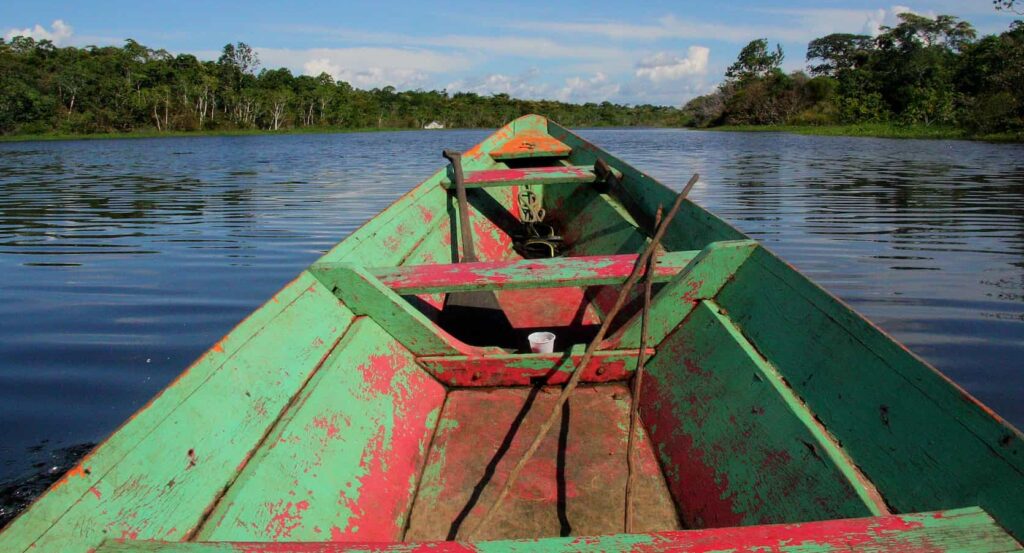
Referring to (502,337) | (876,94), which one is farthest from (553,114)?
(502,337)

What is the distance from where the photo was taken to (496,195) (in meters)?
5.46

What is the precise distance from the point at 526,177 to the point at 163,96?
56415 mm

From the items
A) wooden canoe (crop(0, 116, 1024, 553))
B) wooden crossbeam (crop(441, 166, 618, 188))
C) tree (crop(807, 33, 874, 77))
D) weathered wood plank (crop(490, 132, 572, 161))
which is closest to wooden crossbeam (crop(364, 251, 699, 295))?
wooden canoe (crop(0, 116, 1024, 553))

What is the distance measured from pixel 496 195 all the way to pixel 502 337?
2408 millimetres

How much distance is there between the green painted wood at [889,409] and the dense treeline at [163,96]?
2191 inches

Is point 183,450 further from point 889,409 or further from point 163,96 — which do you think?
point 163,96

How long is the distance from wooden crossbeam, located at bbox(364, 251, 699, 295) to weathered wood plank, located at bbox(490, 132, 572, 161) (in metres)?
3.77

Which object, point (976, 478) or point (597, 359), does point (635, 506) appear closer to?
point (597, 359)

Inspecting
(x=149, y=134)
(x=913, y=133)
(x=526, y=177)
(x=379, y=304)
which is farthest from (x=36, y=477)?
(x=149, y=134)

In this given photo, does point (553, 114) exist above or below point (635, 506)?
above

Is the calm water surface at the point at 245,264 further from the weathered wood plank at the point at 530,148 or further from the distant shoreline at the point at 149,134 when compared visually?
the distant shoreline at the point at 149,134

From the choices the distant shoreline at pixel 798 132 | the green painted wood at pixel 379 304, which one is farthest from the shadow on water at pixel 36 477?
the distant shoreline at pixel 798 132

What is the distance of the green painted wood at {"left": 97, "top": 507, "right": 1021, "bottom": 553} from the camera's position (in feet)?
3.25

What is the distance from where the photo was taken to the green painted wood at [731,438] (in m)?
1.53
